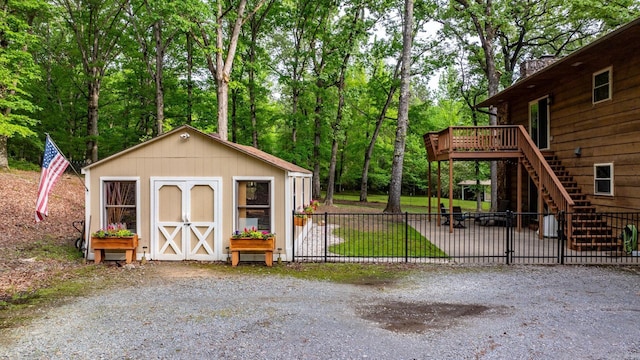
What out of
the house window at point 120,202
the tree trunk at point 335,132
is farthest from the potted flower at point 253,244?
the tree trunk at point 335,132

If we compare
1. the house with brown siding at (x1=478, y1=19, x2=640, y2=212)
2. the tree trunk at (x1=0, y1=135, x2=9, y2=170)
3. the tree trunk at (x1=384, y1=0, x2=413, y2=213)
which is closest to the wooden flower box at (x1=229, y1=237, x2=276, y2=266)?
the house with brown siding at (x1=478, y1=19, x2=640, y2=212)

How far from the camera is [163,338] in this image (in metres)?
4.91

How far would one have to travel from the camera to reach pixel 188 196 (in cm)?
950

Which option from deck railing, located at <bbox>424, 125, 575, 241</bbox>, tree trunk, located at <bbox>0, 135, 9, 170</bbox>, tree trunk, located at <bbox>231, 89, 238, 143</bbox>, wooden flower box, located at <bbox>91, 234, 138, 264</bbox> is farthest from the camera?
tree trunk, located at <bbox>231, 89, 238, 143</bbox>

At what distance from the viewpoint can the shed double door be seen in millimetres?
9430

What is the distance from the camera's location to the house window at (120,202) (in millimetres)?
9586

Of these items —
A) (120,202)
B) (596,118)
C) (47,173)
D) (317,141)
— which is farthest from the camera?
(317,141)

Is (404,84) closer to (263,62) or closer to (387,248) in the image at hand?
(387,248)

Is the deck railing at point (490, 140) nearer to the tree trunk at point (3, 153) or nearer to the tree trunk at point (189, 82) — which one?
the tree trunk at point (189, 82)

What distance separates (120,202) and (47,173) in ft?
5.64

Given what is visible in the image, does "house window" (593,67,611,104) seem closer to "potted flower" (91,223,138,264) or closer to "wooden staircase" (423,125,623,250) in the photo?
"wooden staircase" (423,125,623,250)

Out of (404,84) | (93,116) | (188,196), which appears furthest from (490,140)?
(93,116)

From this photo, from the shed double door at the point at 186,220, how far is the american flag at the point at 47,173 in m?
2.06

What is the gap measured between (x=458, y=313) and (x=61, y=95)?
29994 millimetres
